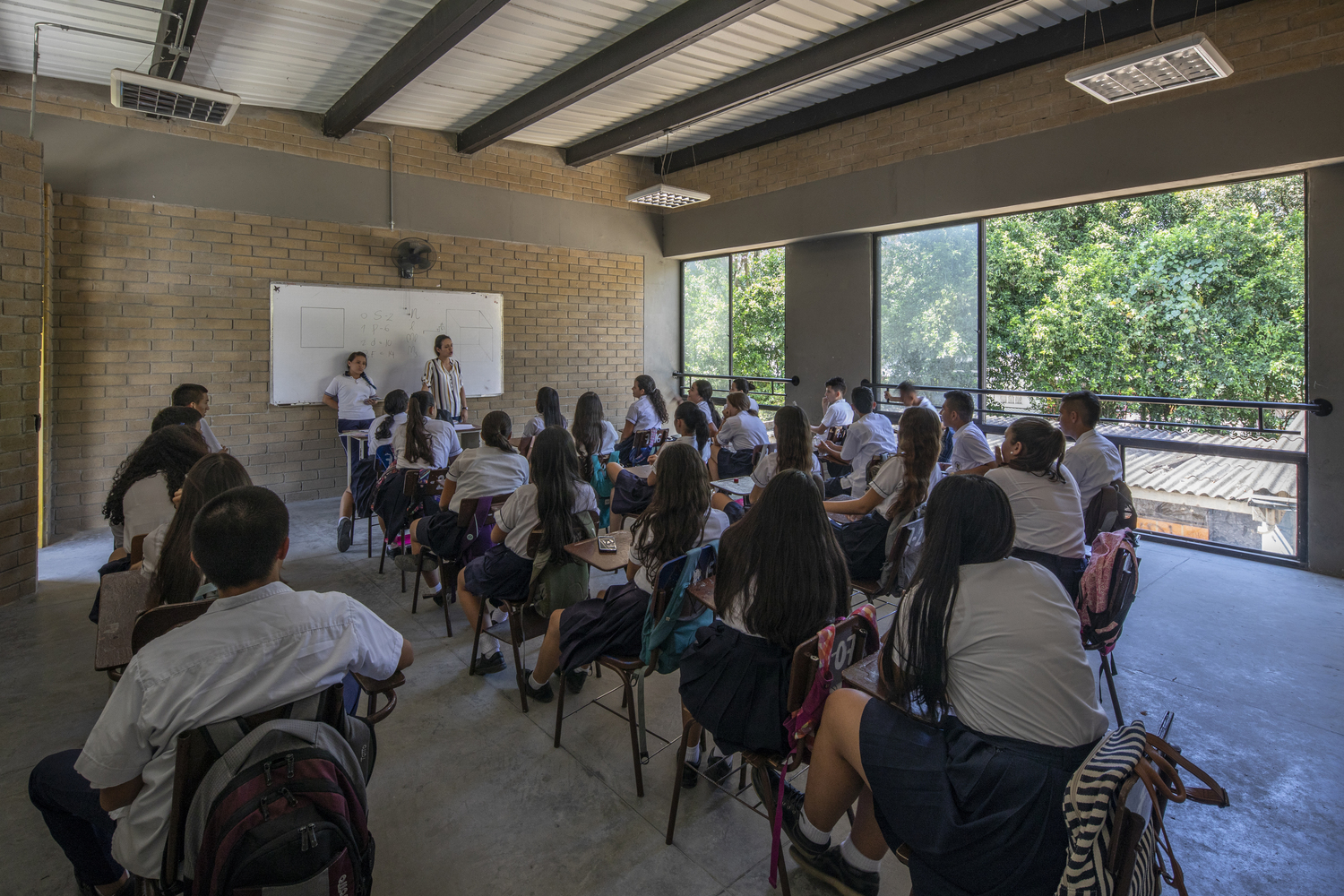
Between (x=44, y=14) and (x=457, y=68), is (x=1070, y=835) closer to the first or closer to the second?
(x=457, y=68)

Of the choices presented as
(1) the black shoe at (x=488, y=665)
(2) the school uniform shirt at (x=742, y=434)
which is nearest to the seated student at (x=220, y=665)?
(1) the black shoe at (x=488, y=665)

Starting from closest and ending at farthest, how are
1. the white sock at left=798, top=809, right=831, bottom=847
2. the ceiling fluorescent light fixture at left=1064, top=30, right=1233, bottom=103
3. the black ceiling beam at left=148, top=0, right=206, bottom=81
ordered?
the white sock at left=798, top=809, right=831, bottom=847
the ceiling fluorescent light fixture at left=1064, top=30, right=1233, bottom=103
the black ceiling beam at left=148, top=0, right=206, bottom=81

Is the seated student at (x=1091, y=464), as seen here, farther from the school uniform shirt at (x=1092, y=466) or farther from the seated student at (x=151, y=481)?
the seated student at (x=151, y=481)

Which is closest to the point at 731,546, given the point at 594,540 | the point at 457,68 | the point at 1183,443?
the point at 594,540

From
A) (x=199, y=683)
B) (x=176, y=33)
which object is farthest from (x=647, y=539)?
(x=176, y=33)

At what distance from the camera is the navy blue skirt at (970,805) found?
1416 mm

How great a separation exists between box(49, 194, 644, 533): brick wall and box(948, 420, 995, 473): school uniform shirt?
546cm

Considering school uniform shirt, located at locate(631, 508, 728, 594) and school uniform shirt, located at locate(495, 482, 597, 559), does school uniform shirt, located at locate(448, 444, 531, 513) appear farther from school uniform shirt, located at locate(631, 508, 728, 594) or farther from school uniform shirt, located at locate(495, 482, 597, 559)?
school uniform shirt, located at locate(631, 508, 728, 594)

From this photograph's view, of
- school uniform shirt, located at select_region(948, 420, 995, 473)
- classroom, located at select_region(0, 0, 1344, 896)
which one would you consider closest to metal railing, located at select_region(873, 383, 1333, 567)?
classroom, located at select_region(0, 0, 1344, 896)

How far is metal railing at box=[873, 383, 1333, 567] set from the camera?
15.7 ft

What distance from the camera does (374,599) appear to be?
13.9 feet

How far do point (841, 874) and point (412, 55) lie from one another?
5.56 metres

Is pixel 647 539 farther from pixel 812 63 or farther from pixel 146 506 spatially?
pixel 812 63

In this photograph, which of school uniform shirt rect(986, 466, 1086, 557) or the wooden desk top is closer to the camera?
the wooden desk top
